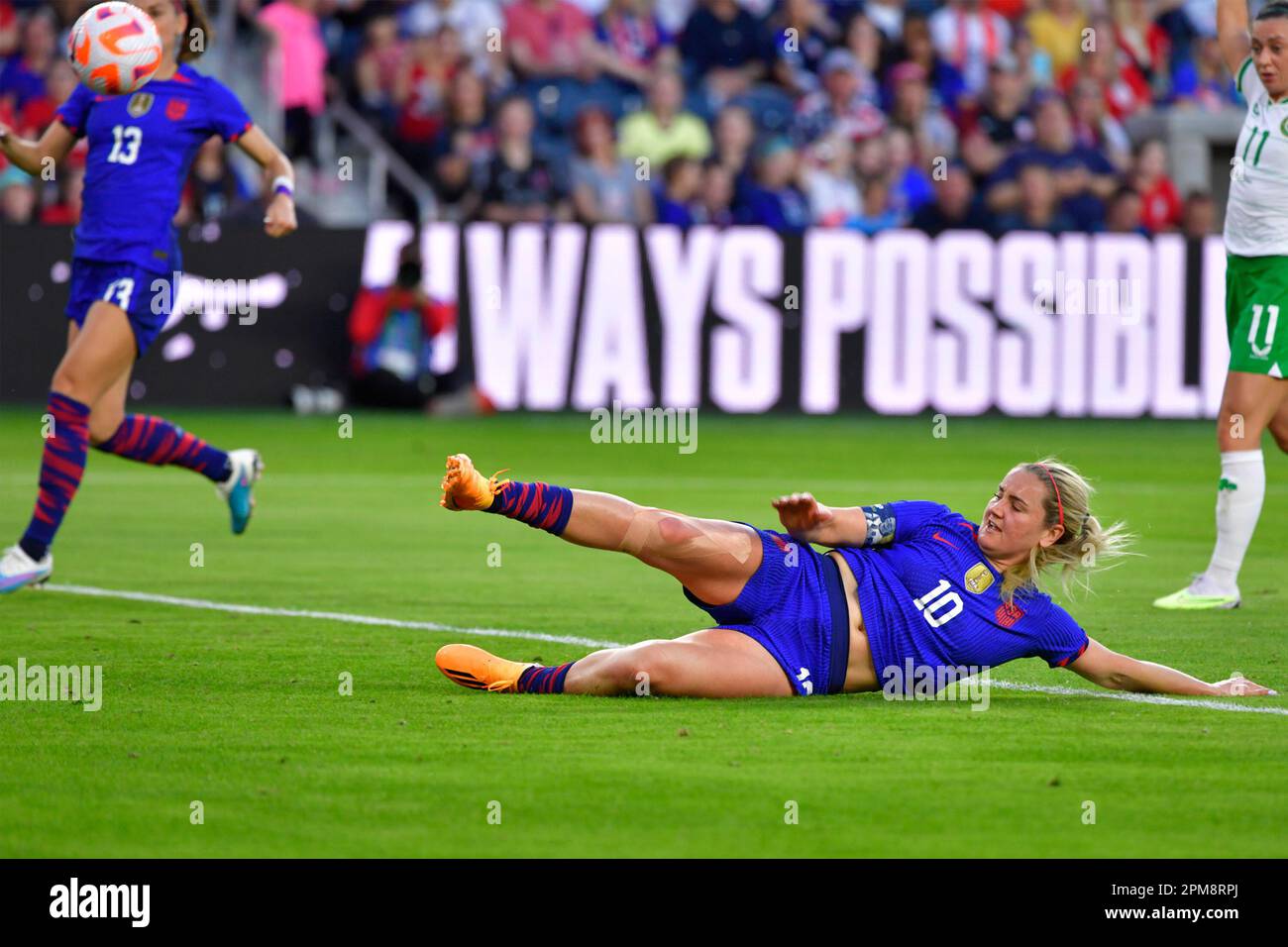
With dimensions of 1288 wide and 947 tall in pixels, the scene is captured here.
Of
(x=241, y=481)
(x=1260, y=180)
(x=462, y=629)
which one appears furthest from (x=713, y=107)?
(x=462, y=629)

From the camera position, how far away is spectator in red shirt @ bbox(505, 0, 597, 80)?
22812 millimetres

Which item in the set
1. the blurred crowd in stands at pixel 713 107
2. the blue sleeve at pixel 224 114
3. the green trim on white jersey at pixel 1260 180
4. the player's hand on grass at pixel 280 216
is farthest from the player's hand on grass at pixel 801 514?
the blurred crowd in stands at pixel 713 107

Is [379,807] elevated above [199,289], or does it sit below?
below

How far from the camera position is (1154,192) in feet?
72.0

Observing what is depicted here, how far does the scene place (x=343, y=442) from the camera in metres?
17.6

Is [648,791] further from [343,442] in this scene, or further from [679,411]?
[679,411]

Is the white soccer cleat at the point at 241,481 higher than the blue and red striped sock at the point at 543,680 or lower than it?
higher

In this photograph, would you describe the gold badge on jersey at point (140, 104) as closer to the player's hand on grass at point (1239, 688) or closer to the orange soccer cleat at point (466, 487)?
the orange soccer cleat at point (466, 487)

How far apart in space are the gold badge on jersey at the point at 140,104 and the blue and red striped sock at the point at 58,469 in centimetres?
138

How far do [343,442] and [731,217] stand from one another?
217 inches

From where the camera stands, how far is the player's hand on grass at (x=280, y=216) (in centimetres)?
966

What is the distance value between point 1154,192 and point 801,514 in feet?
54.6
